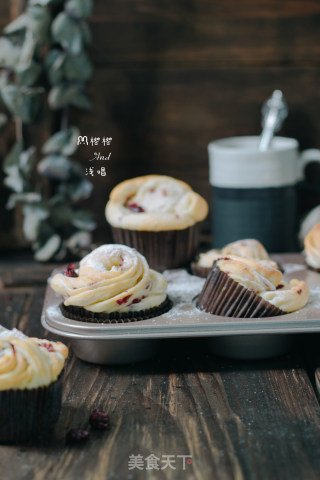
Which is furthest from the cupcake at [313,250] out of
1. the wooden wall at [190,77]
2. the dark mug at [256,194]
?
the wooden wall at [190,77]

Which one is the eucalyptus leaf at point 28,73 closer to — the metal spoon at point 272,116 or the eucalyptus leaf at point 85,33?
the eucalyptus leaf at point 85,33

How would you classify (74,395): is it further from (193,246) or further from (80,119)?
(80,119)

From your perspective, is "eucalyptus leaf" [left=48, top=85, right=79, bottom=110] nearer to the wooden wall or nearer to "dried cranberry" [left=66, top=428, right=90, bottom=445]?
the wooden wall

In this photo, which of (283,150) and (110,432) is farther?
(283,150)

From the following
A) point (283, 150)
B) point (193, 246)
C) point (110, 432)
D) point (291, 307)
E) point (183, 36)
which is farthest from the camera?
point (183, 36)

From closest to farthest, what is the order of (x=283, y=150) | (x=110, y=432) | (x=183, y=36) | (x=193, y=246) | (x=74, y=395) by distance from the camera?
(x=110, y=432) → (x=74, y=395) → (x=193, y=246) → (x=283, y=150) → (x=183, y=36)

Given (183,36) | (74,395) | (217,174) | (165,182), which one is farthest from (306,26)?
(74,395)

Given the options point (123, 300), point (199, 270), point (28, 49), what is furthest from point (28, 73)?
point (123, 300)

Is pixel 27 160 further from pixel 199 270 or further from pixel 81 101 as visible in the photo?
pixel 199 270
